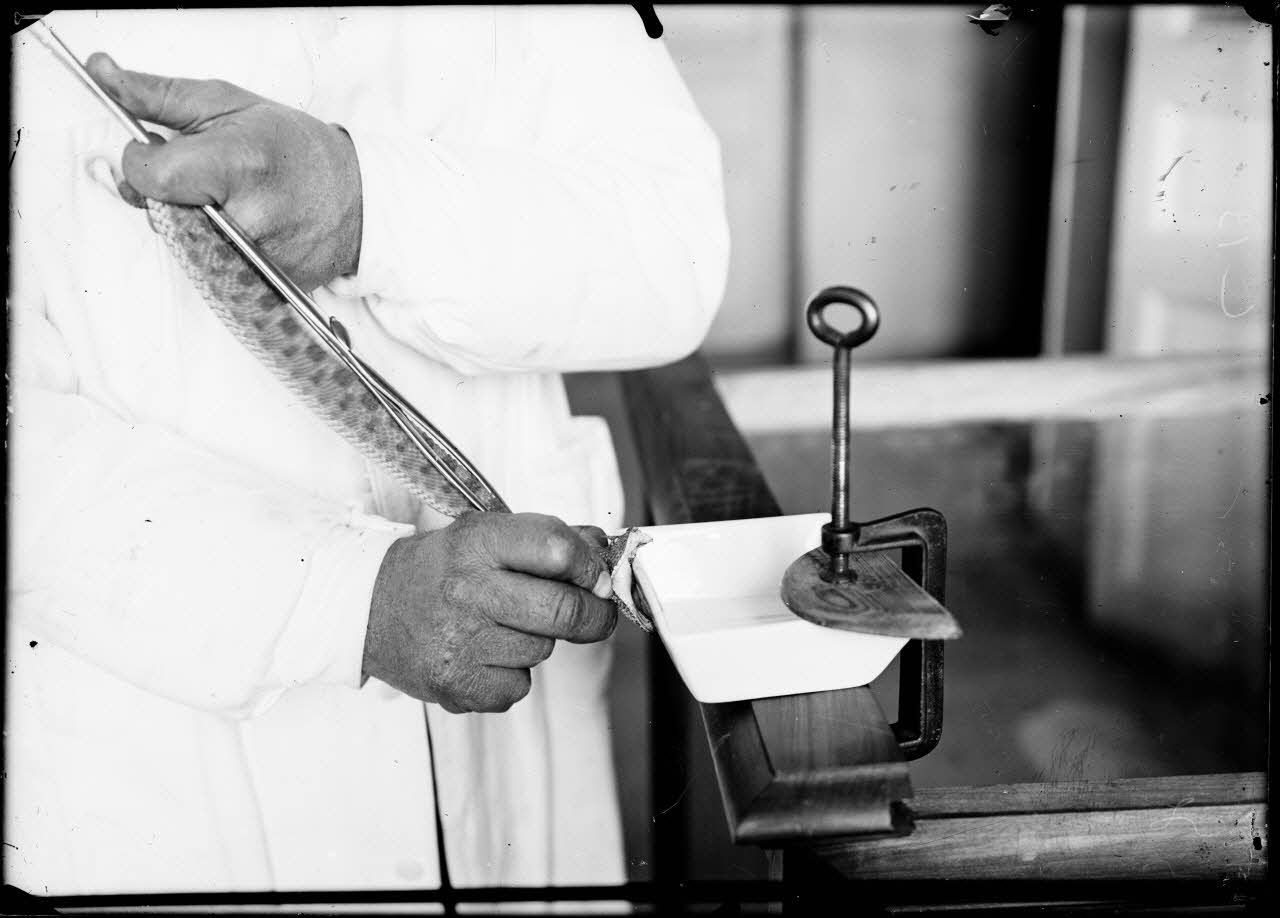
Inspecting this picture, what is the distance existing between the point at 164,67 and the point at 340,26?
0.17 metres

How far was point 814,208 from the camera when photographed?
1.94 metres

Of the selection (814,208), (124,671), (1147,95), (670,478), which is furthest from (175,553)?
(1147,95)

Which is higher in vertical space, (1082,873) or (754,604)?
(754,604)

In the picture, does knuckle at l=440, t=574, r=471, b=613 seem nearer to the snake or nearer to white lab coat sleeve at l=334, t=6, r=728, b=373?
the snake

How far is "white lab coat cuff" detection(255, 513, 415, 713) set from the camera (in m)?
0.89

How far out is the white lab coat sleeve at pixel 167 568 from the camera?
886mm

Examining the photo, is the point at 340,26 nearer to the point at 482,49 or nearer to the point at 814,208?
the point at 482,49

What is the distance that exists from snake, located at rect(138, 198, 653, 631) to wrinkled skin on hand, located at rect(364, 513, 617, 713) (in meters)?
0.04

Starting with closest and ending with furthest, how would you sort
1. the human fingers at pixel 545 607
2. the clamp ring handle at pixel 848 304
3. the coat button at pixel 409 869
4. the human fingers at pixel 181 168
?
the clamp ring handle at pixel 848 304 < the human fingers at pixel 181 168 < the human fingers at pixel 545 607 < the coat button at pixel 409 869

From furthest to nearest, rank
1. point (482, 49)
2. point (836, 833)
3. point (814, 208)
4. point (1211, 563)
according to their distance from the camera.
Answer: point (1211, 563) → point (814, 208) → point (482, 49) → point (836, 833)

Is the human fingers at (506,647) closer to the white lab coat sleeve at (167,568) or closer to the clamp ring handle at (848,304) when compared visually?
the white lab coat sleeve at (167,568)

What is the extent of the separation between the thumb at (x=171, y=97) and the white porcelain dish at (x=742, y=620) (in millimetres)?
478

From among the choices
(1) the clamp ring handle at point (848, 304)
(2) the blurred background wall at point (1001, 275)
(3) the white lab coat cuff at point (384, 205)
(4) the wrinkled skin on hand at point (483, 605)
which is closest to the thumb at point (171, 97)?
(3) the white lab coat cuff at point (384, 205)

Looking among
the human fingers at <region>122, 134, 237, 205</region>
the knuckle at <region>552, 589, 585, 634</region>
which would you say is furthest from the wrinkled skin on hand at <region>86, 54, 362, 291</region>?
the knuckle at <region>552, 589, 585, 634</region>
